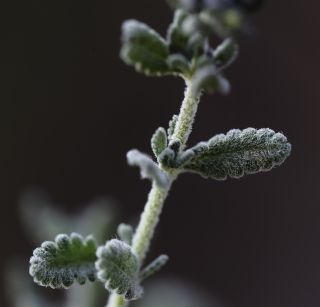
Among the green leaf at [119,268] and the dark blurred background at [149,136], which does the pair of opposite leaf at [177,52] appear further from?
the dark blurred background at [149,136]

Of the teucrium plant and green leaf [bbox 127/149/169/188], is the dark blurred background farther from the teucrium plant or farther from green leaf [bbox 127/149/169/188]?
green leaf [bbox 127/149/169/188]

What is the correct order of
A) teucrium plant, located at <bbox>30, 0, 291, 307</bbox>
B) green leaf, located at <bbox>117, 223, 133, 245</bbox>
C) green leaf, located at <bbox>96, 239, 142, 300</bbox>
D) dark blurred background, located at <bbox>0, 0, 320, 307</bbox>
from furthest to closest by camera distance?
dark blurred background, located at <bbox>0, 0, 320, 307</bbox> → green leaf, located at <bbox>117, 223, 133, 245</bbox> → green leaf, located at <bbox>96, 239, 142, 300</bbox> → teucrium plant, located at <bbox>30, 0, 291, 307</bbox>

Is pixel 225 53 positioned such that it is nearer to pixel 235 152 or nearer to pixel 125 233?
pixel 235 152

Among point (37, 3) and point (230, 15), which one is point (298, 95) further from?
point (230, 15)

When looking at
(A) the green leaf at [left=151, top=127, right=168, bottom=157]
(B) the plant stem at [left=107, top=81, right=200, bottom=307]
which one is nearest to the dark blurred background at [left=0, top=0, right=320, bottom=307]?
(B) the plant stem at [left=107, top=81, right=200, bottom=307]

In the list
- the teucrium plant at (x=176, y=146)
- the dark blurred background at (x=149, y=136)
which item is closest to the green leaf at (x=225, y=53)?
the teucrium plant at (x=176, y=146)

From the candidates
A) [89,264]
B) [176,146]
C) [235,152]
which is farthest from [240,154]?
[89,264]

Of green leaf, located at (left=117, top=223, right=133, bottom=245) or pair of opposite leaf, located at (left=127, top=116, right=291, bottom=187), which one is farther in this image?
green leaf, located at (left=117, top=223, right=133, bottom=245)
